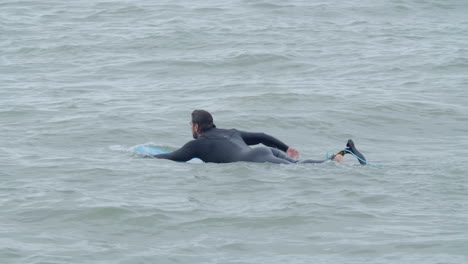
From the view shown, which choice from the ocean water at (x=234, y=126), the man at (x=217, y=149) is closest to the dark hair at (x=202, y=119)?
the man at (x=217, y=149)

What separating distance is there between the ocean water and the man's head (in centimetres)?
51

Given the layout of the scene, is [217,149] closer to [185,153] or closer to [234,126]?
[185,153]

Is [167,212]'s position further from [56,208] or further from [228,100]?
[228,100]

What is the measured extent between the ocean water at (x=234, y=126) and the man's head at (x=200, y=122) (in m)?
0.51

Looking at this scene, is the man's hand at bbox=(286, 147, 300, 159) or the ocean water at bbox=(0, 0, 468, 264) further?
the man's hand at bbox=(286, 147, 300, 159)

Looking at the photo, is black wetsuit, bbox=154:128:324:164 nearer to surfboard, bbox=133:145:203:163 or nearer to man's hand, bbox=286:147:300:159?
man's hand, bbox=286:147:300:159

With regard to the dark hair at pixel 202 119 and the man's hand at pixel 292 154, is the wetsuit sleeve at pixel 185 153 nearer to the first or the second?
the dark hair at pixel 202 119

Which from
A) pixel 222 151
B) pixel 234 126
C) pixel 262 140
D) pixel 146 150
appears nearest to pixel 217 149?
pixel 222 151

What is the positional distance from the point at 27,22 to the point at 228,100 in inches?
425

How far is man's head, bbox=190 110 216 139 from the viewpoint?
10.0 m

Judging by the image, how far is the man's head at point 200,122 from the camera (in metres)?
10.0

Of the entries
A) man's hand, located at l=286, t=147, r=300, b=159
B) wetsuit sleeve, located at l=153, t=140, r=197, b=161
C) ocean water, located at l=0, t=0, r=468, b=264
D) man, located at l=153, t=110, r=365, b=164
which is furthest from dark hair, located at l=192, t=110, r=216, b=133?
man's hand, located at l=286, t=147, r=300, b=159

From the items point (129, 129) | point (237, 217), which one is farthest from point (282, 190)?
point (129, 129)

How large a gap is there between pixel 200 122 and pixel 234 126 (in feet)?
10.8
